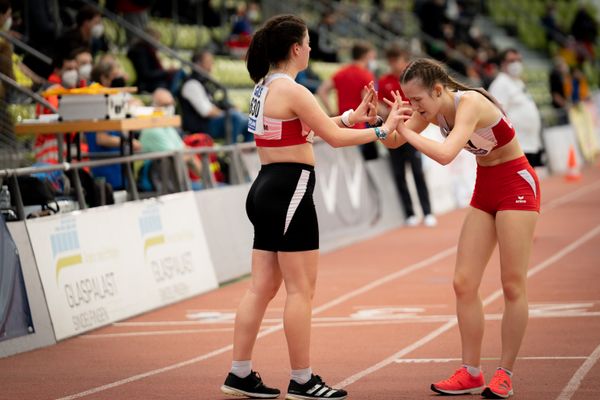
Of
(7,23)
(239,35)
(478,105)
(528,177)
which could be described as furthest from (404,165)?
(478,105)

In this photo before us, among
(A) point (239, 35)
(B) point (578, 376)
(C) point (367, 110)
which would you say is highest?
(A) point (239, 35)

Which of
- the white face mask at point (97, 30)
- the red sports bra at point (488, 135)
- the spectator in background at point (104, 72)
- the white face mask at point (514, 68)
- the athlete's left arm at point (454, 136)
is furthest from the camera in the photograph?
the white face mask at point (514, 68)

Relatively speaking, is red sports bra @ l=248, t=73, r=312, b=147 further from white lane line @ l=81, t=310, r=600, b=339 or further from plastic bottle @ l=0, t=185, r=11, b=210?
plastic bottle @ l=0, t=185, r=11, b=210

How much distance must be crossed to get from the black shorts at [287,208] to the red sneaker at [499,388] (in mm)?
1278

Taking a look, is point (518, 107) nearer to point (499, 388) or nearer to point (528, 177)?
point (528, 177)

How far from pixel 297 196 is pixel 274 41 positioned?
89 cm

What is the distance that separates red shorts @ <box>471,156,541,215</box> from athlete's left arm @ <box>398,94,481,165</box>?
0.40 meters

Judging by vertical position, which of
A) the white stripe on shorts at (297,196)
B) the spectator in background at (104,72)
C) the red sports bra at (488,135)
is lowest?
the white stripe on shorts at (297,196)

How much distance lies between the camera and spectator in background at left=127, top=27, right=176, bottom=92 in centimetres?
1834

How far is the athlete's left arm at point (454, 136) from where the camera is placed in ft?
24.1

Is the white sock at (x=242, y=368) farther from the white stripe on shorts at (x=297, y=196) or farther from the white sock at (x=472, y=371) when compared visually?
the white sock at (x=472, y=371)

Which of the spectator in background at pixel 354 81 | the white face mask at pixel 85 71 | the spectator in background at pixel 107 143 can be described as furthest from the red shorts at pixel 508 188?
the spectator in background at pixel 354 81

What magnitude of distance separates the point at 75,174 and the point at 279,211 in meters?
4.56

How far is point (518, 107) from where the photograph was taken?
1709 centimetres
